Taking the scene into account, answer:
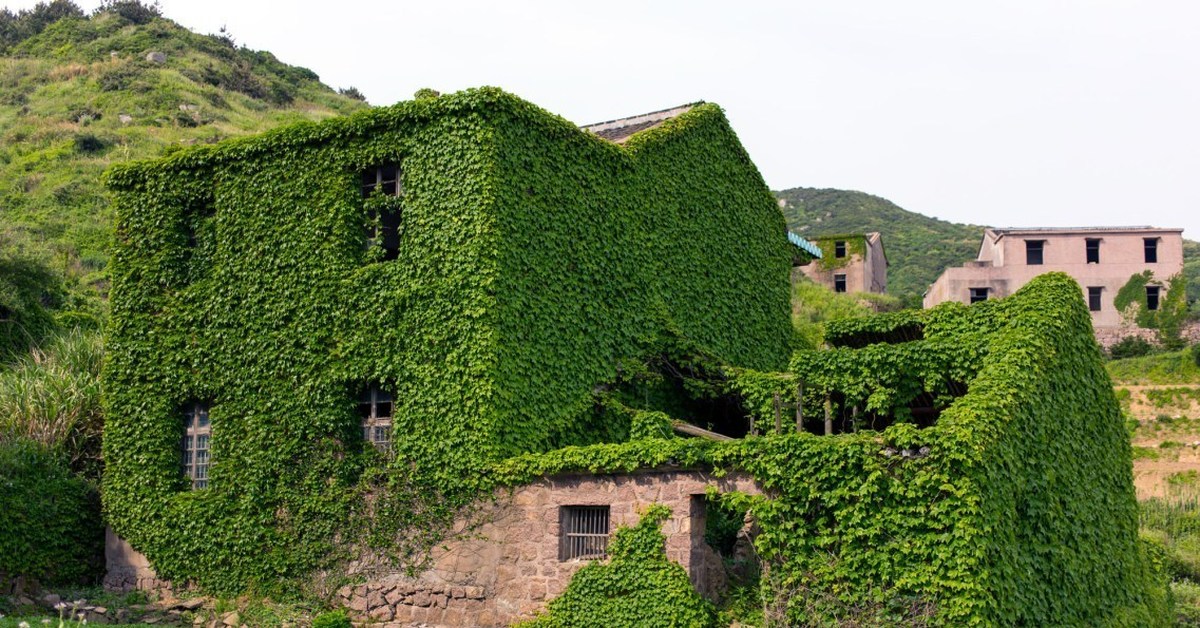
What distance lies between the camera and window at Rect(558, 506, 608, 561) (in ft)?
62.2

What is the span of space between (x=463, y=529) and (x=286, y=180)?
7854mm

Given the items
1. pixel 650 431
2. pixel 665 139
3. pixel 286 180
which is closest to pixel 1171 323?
pixel 665 139

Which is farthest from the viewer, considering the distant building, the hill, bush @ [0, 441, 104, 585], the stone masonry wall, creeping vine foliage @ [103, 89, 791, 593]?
the distant building

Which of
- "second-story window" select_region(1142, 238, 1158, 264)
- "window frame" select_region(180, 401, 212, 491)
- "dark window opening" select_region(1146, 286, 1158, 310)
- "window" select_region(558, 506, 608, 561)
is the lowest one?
"window" select_region(558, 506, 608, 561)

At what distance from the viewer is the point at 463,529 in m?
19.8

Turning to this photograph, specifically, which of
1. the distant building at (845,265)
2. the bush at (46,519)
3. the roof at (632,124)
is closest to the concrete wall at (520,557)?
the bush at (46,519)

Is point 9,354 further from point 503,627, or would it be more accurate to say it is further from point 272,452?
point 503,627

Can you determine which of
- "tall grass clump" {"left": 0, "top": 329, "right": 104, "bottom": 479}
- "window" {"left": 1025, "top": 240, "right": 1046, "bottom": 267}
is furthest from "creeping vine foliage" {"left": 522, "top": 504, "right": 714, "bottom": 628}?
"window" {"left": 1025, "top": 240, "right": 1046, "bottom": 267}

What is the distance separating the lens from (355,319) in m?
21.4

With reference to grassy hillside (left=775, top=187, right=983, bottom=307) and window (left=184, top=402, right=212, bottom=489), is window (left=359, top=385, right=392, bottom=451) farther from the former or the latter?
grassy hillside (left=775, top=187, right=983, bottom=307)

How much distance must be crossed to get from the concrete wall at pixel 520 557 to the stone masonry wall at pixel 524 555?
0.05ft

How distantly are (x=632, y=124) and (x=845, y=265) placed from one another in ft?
107

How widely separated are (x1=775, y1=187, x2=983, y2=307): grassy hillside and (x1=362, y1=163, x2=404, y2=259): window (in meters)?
64.3

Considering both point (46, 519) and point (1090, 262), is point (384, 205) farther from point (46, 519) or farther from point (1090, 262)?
point (1090, 262)
